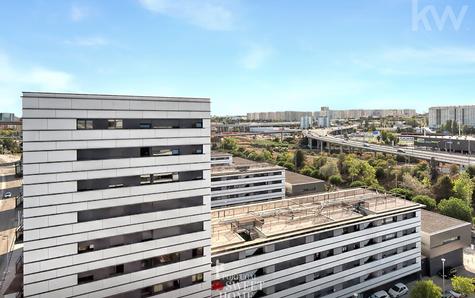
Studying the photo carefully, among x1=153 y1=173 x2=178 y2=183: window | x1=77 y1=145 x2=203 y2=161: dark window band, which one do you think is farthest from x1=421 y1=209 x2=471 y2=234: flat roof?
x1=153 y1=173 x2=178 y2=183: window

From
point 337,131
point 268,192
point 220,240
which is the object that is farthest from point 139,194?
point 337,131

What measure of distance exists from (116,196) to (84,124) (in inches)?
152

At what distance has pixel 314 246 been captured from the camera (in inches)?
882

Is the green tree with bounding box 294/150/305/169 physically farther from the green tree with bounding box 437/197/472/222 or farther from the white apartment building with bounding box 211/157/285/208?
the green tree with bounding box 437/197/472/222

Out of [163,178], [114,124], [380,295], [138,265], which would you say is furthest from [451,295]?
[114,124]

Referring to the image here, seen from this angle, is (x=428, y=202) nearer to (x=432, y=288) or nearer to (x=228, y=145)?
(x=432, y=288)

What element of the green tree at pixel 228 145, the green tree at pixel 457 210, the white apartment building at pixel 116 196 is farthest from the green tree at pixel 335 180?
the green tree at pixel 228 145

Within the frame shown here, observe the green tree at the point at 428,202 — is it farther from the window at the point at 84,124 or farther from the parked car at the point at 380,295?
the window at the point at 84,124

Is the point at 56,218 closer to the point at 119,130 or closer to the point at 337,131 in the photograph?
the point at 119,130

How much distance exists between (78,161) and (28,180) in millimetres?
2182

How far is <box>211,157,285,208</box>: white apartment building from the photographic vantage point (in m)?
43.1

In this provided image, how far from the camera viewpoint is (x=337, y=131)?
161 metres

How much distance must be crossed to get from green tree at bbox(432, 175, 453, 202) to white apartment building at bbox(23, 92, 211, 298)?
42012 millimetres

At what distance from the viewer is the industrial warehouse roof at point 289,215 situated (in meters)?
21.1
